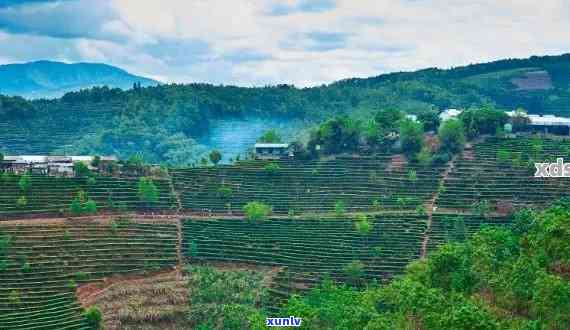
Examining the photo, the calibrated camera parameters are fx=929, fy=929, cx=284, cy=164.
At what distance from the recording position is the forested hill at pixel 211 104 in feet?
324

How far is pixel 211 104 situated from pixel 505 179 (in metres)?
50.8

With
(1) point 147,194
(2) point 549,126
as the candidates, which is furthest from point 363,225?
(2) point 549,126

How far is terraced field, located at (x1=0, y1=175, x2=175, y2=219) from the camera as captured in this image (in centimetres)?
5891

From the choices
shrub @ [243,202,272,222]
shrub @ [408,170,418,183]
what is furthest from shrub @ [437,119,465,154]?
shrub @ [243,202,272,222]

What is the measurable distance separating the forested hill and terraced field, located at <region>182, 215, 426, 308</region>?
37.3 metres

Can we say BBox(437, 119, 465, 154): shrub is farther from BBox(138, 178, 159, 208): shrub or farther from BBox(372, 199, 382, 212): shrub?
BBox(138, 178, 159, 208): shrub

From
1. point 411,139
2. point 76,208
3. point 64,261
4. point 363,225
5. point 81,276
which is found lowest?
point 81,276

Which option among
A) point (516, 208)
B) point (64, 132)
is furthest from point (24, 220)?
point (64, 132)

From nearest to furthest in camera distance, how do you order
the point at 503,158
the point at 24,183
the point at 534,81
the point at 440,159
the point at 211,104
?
the point at 24,183 < the point at 503,158 < the point at 440,159 < the point at 211,104 < the point at 534,81

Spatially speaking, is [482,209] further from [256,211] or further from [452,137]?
[256,211]

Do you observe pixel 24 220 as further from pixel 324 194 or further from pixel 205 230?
pixel 324 194

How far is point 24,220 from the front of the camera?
57.3 m

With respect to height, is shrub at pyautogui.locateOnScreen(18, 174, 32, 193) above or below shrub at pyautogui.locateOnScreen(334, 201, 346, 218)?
above

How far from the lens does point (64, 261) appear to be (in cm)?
5294
